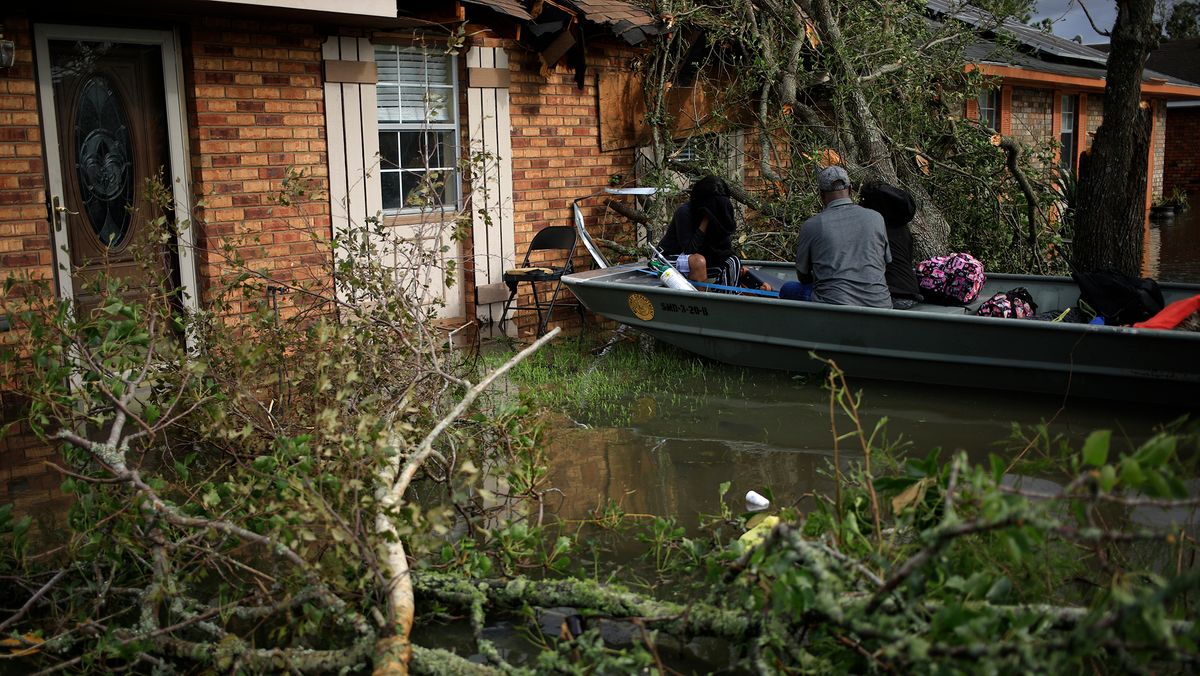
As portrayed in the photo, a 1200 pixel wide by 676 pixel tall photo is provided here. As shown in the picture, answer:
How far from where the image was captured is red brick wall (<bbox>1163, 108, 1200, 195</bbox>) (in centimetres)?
3167

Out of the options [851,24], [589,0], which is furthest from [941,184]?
[589,0]

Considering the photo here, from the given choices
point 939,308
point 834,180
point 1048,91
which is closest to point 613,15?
point 834,180

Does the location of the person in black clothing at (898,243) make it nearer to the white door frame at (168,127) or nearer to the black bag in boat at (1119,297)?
the black bag in boat at (1119,297)

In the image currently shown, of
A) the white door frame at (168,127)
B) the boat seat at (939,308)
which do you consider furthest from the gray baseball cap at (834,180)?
the white door frame at (168,127)

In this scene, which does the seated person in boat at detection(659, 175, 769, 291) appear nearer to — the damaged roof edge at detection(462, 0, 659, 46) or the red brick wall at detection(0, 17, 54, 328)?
the damaged roof edge at detection(462, 0, 659, 46)

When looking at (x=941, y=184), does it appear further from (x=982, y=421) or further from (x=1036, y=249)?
(x=982, y=421)

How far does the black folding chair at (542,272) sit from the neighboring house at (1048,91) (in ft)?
28.2

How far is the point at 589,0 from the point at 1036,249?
17.5 ft

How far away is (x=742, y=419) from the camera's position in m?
7.81

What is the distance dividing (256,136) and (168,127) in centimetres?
71

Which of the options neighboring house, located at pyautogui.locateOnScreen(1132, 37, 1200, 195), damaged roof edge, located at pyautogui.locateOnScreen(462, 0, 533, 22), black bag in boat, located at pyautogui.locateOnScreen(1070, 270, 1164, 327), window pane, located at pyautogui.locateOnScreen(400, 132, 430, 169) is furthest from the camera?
neighboring house, located at pyautogui.locateOnScreen(1132, 37, 1200, 195)

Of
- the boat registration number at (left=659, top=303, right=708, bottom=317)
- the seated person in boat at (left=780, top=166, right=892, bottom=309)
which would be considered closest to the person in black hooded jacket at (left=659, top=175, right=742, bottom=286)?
the boat registration number at (left=659, top=303, right=708, bottom=317)

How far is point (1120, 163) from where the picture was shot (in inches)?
380

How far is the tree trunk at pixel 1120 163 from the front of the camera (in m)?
9.43
